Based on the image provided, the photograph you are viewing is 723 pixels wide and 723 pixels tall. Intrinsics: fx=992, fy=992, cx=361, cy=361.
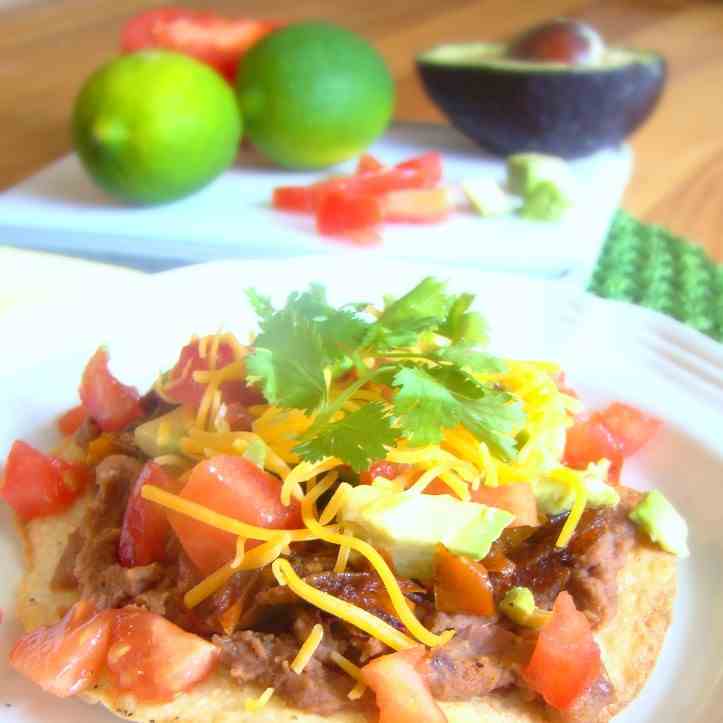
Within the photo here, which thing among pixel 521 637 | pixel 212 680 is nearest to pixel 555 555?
pixel 521 637

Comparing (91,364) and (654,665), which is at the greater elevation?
(91,364)

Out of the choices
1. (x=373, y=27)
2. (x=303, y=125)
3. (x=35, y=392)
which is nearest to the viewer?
(x=35, y=392)

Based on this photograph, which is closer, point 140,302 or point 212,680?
point 212,680

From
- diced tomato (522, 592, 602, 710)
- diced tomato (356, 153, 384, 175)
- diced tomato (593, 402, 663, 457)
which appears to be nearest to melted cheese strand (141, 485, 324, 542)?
diced tomato (522, 592, 602, 710)

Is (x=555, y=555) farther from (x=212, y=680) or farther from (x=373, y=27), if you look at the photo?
(x=373, y=27)

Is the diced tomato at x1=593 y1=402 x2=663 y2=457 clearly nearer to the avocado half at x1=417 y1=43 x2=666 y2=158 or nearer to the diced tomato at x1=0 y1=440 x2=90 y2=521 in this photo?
the diced tomato at x1=0 y1=440 x2=90 y2=521

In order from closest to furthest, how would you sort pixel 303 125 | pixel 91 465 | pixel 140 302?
pixel 91 465 → pixel 140 302 → pixel 303 125

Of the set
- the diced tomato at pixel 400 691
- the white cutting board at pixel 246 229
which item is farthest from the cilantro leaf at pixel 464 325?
the white cutting board at pixel 246 229
